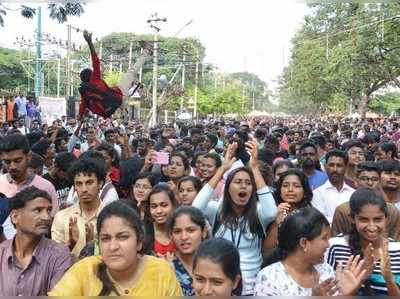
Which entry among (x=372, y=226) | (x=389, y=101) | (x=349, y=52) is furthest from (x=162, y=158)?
(x=389, y=101)

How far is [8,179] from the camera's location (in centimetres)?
477

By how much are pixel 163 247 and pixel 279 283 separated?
3.58ft

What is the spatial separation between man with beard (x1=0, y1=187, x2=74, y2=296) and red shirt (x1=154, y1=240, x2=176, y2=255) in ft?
2.53

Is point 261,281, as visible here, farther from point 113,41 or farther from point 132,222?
point 113,41

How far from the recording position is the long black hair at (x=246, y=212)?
3.99 meters

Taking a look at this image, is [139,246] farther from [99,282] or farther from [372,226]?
[372,226]

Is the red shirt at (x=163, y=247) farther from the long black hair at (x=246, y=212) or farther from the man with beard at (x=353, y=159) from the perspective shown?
the man with beard at (x=353, y=159)

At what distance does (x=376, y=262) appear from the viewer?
321cm

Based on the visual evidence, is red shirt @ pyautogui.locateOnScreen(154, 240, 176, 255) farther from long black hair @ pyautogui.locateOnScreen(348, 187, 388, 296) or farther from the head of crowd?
long black hair @ pyautogui.locateOnScreen(348, 187, 388, 296)

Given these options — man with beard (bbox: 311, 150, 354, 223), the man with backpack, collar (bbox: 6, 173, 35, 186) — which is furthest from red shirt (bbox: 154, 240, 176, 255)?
the man with backpack

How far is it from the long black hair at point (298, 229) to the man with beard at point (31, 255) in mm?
1075

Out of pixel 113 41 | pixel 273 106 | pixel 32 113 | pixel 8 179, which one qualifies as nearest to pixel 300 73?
pixel 113 41

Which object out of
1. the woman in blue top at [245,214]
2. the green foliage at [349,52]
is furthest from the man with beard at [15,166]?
the green foliage at [349,52]

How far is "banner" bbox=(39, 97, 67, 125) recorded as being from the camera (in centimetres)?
2134
